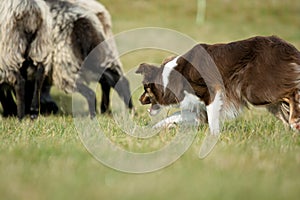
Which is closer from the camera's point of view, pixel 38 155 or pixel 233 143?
pixel 38 155

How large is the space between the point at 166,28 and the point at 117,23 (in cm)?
234

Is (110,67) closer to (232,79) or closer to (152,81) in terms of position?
(152,81)

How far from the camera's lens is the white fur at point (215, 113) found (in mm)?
6484

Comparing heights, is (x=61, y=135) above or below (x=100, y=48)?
below

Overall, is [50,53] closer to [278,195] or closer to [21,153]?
[21,153]

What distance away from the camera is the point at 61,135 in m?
6.60

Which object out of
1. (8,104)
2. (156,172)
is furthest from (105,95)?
(156,172)

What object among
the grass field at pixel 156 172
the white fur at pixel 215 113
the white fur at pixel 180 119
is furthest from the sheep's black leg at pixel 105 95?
the white fur at pixel 215 113

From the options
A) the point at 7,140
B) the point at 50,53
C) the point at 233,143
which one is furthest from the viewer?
the point at 50,53

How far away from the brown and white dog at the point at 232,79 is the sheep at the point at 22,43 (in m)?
2.87

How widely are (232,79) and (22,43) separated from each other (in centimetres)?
411

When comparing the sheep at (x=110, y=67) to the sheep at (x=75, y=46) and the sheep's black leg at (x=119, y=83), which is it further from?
the sheep at (x=75, y=46)

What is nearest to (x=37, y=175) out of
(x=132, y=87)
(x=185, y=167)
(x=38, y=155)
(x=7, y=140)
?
(x=38, y=155)

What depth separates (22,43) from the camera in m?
8.98
